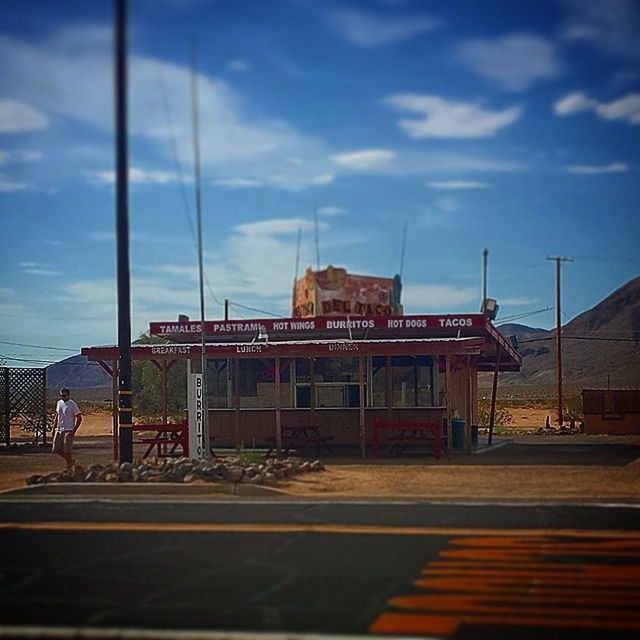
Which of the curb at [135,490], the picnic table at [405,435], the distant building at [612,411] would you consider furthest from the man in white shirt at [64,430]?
the distant building at [612,411]

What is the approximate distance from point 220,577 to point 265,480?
302 inches

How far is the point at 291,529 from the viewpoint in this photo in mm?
12773

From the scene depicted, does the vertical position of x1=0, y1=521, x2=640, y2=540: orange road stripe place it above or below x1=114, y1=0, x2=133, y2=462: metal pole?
below

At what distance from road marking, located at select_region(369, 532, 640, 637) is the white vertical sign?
9902 mm

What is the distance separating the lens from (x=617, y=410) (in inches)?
1494

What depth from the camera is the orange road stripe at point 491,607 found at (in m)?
8.16

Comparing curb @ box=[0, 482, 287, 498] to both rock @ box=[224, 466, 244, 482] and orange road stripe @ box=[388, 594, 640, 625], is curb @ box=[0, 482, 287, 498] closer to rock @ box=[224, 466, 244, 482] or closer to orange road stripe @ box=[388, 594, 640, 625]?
rock @ box=[224, 466, 244, 482]

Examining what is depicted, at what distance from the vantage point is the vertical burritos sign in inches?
1151

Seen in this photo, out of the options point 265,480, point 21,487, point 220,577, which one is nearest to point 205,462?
point 265,480

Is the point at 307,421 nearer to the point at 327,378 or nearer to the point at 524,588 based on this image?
the point at 327,378

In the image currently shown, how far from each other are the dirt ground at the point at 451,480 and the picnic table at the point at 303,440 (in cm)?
177

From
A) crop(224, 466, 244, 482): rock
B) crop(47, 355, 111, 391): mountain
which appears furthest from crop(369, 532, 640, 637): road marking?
crop(47, 355, 111, 391): mountain

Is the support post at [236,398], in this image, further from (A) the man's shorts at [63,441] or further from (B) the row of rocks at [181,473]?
(B) the row of rocks at [181,473]

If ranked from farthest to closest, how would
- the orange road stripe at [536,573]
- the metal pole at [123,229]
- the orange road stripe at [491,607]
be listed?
1. the metal pole at [123,229]
2. the orange road stripe at [536,573]
3. the orange road stripe at [491,607]
